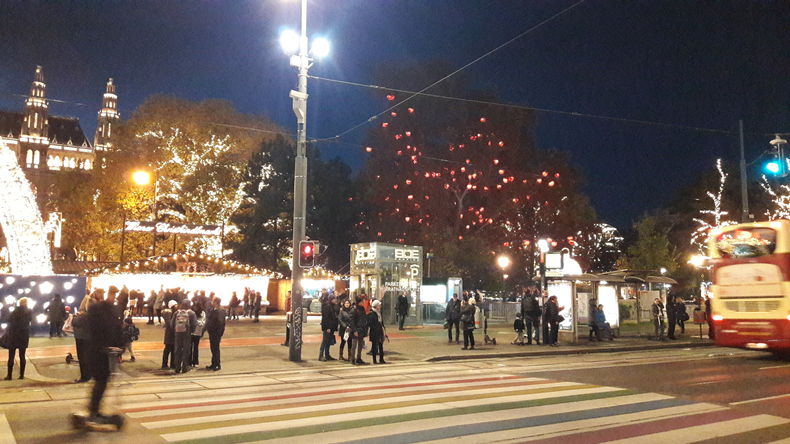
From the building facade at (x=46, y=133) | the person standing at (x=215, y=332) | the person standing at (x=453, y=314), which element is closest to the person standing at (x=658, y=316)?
the person standing at (x=453, y=314)

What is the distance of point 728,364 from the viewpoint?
16719 mm

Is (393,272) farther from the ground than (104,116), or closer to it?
closer to it

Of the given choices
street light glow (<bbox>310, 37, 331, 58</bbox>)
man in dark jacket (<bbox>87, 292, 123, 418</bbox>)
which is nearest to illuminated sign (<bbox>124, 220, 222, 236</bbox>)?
street light glow (<bbox>310, 37, 331, 58</bbox>)

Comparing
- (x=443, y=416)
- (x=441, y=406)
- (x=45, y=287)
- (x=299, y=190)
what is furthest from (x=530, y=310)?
(x=45, y=287)

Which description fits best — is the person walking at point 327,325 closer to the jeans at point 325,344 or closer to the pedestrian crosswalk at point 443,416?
the jeans at point 325,344

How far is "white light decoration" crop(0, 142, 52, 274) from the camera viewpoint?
71.7 ft

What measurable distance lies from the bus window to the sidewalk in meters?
5.74

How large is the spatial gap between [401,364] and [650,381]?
6.45 m

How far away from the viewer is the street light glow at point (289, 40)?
1828 cm

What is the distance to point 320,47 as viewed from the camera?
19.3 m

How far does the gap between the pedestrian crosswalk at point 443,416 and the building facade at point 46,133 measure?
141618 millimetres

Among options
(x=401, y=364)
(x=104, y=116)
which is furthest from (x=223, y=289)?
(x=104, y=116)

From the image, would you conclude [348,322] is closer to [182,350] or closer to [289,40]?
[182,350]

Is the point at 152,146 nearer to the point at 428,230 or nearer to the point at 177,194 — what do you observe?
the point at 177,194
